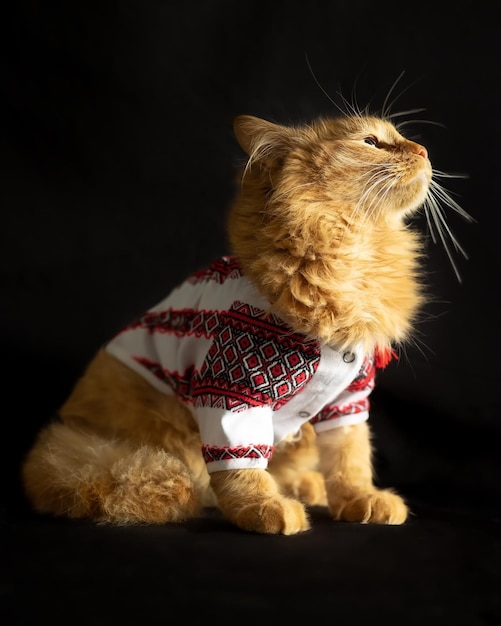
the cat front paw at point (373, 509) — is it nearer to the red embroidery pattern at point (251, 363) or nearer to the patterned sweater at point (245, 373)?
the patterned sweater at point (245, 373)

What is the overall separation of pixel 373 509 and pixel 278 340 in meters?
0.44

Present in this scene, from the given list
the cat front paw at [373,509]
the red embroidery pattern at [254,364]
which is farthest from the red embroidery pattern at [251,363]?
the cat front paw at [373,509]

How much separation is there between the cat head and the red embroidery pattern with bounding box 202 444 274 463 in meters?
0.26

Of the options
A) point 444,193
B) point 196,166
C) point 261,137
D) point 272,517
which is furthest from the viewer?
point 196,166

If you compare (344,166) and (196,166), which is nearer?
(344,166)

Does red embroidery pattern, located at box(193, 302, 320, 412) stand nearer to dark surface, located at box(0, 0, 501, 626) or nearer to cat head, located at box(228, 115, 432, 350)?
cat head, located at box(228, 115, 432, 350)

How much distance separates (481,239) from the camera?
233cm

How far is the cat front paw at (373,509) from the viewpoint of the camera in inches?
69.4

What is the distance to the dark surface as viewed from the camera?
7.50 feet

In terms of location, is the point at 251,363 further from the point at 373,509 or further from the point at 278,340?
the point at 373,509

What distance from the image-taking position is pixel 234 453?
162 cm

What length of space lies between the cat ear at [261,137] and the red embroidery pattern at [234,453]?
0.61 meters

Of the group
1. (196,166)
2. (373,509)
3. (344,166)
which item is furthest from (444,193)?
(196,166)

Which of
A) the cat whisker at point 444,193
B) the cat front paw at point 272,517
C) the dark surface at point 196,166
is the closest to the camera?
the cat front paw at point 272,517
